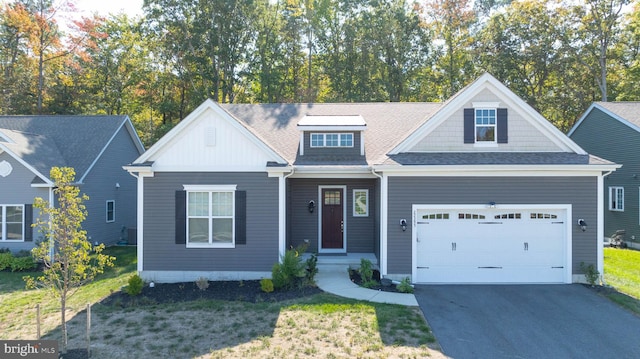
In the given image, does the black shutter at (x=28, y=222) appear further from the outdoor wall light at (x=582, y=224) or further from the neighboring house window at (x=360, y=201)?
the outdoor wall light at (x=582, y=224)

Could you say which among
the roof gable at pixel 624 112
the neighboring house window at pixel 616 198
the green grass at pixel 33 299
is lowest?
the green grass at pixel 33 299

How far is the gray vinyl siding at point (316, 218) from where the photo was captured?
1296cm

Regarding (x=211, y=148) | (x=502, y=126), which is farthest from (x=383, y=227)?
(x=211, y=148)

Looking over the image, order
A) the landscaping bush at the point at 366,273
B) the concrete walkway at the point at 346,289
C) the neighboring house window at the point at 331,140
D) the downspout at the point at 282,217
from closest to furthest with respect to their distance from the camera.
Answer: the concrete walkway at the point at 346,289 < the landscaping bush at the point at 366,273 < the downspout at the point at 282,217 < the neighboring house window at the point at 331,140

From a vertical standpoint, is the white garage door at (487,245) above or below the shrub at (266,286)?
above

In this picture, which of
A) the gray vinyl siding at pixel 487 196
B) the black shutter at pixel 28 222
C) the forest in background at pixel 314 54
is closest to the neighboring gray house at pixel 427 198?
the gray vinyl siding at pixel 487 196

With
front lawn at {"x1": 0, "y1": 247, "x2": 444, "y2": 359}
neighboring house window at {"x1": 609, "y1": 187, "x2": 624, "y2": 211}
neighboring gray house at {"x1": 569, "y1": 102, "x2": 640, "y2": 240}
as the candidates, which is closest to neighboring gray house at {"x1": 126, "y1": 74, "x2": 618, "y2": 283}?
front lawn at {"x1": 0, "y1": 247, "x2": 444, "y2": 359}

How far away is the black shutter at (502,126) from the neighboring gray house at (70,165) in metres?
15.5

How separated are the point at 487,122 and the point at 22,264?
16.0m

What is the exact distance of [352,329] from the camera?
741 centimetres

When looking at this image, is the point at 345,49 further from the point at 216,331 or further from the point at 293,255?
the point at 216,331

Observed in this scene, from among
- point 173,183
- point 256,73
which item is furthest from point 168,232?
point 256,73

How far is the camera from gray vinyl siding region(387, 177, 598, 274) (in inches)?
412

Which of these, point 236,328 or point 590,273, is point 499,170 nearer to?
point 590,273
